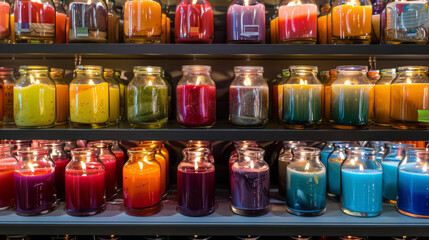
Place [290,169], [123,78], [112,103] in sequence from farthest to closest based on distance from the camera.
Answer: [123,78], [112,103], [290,169]

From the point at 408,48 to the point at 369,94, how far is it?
0.22 meters

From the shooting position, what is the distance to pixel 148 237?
1.29 meters

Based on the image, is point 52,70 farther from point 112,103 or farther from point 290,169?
point 290,169

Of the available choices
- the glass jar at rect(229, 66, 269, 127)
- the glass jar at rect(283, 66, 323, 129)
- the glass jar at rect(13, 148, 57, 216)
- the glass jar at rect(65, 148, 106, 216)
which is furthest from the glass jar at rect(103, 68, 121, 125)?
the glass jar at rect(283, 66, 323, 129)

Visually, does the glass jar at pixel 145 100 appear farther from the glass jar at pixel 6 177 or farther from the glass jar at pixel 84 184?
the glass jar at pixel 6 177

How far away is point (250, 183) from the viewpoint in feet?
4.00

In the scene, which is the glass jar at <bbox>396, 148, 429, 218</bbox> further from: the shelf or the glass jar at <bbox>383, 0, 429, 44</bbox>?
the glass jar at <bbox>383, 0, 429, 44</bbox>

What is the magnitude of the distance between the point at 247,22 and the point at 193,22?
22 centimetres

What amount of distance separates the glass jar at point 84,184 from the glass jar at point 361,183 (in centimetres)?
102

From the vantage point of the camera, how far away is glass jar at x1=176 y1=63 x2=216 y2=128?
1.22m

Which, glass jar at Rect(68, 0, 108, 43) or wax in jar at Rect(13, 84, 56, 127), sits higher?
glass jar at Rect(68, 0, 108, 43)

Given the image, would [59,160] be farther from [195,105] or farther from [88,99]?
[195,105]

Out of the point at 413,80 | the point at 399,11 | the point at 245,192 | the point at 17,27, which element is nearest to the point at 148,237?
the point at 245,192

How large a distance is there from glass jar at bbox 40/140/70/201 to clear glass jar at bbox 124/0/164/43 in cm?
60
